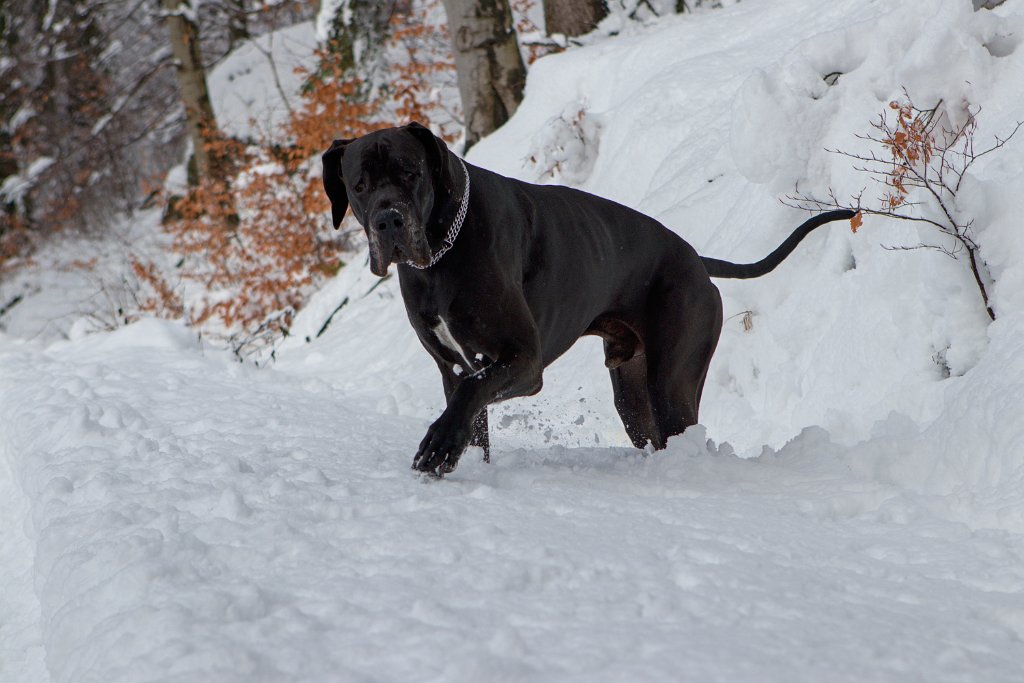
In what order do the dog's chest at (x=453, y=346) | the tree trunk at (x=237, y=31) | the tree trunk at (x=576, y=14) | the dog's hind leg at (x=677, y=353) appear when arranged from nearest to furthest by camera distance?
the dog's chest at (x=453, y=346) → the dog's hind leg at (x=677, y=353) → the tree trunk at (x=576, y=14) → the tree trunk at (x=237, y=31)

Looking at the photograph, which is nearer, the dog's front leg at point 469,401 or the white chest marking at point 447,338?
the dog's front leg at point 469,401

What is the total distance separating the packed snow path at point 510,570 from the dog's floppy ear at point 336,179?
925 mm

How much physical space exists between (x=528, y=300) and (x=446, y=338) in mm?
388

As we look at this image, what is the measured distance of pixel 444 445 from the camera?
295 centimetres

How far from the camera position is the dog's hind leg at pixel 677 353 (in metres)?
3.79

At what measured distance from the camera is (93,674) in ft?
5.39

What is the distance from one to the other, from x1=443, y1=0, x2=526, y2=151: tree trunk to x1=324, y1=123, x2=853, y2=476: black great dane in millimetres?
4964

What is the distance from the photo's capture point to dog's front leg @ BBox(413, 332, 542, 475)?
2.96 meters

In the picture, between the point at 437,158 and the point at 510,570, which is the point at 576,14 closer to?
the point at 437,158

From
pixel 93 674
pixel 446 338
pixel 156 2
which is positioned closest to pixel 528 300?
pixel 446 338

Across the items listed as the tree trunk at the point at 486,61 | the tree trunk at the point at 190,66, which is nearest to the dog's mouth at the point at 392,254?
the tree trunk at the point at 486,61

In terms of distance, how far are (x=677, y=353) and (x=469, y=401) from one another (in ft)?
3.75

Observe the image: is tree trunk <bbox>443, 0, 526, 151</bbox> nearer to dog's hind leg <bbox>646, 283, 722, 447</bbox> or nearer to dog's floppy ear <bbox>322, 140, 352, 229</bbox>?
A: dog's hind leg <bbox>646, 283, 722, 447</bbox>

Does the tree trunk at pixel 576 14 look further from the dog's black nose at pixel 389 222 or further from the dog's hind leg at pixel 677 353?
the dog's black nose at pixel 389 222
